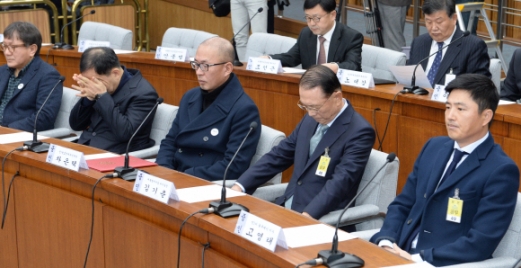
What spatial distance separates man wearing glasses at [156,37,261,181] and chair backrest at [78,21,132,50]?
2.42 m

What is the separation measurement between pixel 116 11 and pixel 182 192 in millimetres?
5460

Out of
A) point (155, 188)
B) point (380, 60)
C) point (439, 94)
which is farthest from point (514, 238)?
point (380, 60)

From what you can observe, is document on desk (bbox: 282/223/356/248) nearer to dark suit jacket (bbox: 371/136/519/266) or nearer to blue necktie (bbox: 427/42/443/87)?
dark suit jacket (bbox: 371/136/519/266)

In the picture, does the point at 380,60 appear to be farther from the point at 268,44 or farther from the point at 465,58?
the point at 268,44

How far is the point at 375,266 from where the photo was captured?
6.69 feet

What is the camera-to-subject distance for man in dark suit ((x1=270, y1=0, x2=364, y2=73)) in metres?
4.83

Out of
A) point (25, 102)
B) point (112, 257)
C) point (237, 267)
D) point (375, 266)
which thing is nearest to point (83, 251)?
point (112, 257)

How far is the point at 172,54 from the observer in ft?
17.0

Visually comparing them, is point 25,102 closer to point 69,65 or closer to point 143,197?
point 69,65

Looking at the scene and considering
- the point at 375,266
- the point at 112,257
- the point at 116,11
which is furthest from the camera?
the point at 116,11

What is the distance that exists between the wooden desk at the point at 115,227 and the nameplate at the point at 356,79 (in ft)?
4.85

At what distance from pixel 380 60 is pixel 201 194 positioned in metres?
2.37

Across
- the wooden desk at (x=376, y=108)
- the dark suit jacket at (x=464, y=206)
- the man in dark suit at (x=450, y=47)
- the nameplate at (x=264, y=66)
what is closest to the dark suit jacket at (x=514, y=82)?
the man in dark suit at (x=450, y=47)

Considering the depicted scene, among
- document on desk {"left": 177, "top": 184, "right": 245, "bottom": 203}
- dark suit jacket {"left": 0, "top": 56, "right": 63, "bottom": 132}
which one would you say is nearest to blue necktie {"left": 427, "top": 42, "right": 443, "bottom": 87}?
dark suit jacket {"left": 0, "top": 56, "right": 63, "bottom": 132}
